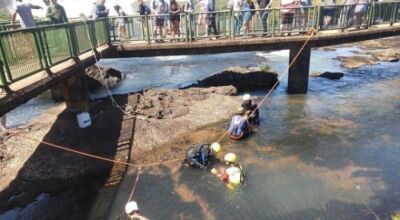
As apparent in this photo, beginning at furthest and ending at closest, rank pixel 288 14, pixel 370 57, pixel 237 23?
pixel 370 57, pixel 237 23, pixel 288 14

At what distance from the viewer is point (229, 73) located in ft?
62.2

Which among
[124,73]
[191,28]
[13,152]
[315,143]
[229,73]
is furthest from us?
[124,73]

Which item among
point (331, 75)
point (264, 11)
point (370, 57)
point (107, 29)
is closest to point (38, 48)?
point (107, 29)

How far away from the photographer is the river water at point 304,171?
8.50 metres

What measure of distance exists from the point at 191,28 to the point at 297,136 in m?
6.78

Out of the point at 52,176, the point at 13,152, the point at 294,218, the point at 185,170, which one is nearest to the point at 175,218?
the point at 185,170

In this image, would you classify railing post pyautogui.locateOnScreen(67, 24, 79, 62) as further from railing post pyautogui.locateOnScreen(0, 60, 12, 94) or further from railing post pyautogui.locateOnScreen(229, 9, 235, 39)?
railing post pyautogui.locateOnScreen(229, 9, 235, 39)

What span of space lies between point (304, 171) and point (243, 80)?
9.44 meters

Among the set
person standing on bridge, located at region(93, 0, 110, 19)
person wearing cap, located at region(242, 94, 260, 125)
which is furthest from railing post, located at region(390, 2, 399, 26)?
person standing on bridge, located at region(93, 0, 110, 19)

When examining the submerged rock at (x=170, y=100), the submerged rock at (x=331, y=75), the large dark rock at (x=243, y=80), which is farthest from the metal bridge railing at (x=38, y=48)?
the submerged rock at (x=331, y=75)

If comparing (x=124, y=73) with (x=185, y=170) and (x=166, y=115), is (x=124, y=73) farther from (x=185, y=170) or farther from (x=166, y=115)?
(x=185, y=170)

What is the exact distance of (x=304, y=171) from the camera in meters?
10.0

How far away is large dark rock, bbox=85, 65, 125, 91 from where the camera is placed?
20.4 m

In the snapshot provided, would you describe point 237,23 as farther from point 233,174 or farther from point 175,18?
point 233,174
